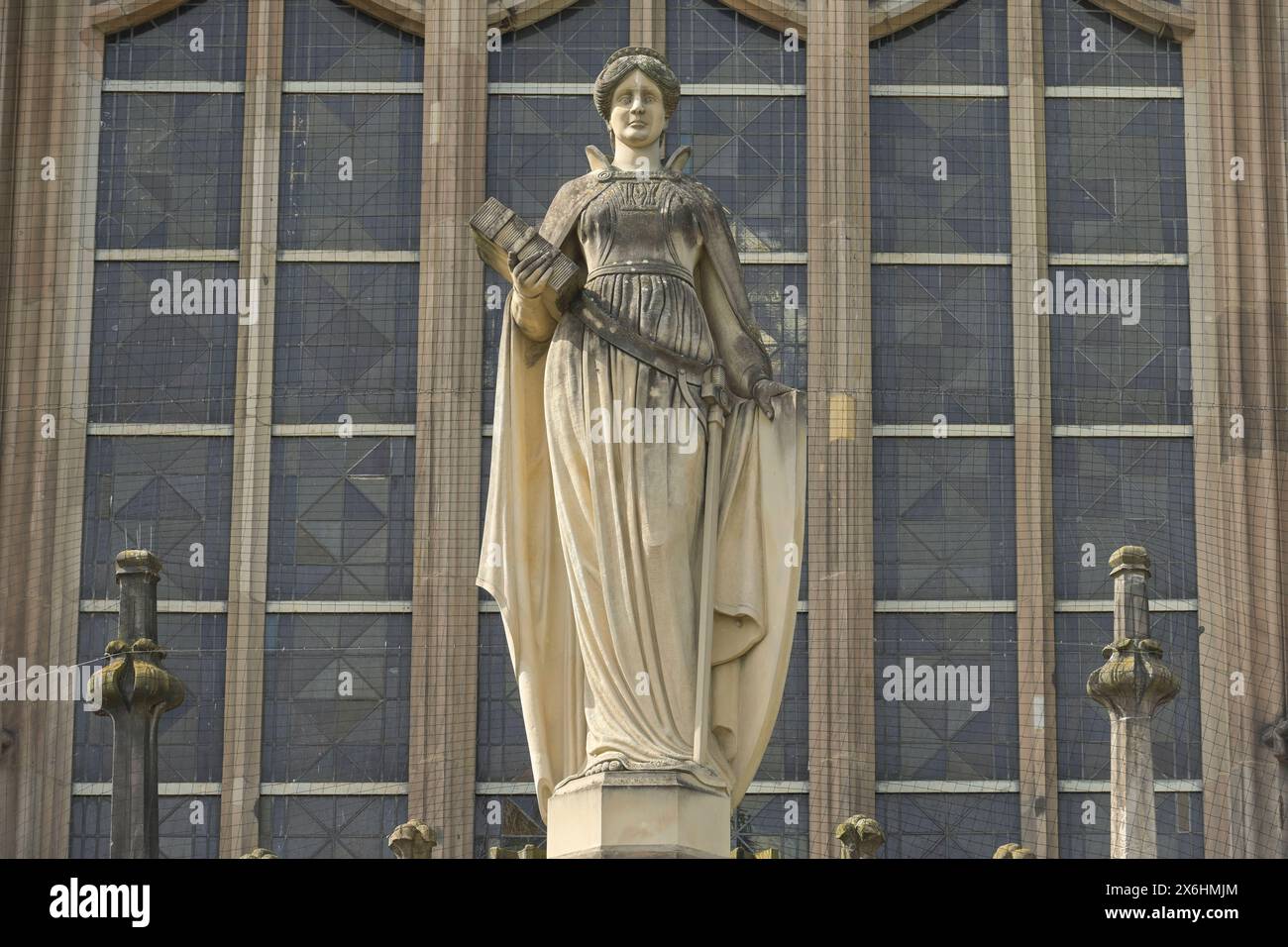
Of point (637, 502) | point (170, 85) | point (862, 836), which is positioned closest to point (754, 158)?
point (170, 85)

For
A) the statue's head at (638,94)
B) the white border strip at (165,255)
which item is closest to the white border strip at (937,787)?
the white border strip at (165,255)

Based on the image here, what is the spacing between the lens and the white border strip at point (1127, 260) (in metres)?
32.7

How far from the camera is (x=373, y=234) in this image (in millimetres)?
32594

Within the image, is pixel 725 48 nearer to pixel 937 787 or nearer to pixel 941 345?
pixel 941 345

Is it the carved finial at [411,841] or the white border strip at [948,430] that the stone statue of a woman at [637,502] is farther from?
the white border strip at [948,430]

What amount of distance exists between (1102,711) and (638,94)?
1657 centimetres

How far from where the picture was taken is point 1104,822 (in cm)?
3041

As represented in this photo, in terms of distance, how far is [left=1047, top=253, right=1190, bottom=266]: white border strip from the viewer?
107 ft

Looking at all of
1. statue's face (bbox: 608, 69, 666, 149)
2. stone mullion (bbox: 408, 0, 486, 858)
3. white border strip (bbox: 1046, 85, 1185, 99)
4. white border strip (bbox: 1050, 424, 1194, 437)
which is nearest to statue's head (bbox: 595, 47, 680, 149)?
statue's face (bbox: 608, 69, 666, 149)

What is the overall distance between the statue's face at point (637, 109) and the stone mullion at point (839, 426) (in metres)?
15.2

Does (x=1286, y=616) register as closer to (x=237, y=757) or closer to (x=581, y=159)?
(x=581, y=159)

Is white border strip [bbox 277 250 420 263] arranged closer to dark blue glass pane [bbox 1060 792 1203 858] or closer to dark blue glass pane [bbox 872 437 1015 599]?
dark blue glass pane [bbox 872 437 1015 599]

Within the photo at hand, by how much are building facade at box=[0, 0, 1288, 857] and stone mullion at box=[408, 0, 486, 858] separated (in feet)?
0.14
